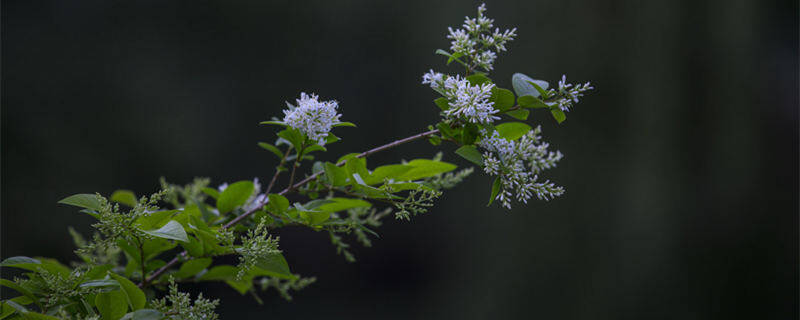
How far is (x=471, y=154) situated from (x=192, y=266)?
0.29 metres

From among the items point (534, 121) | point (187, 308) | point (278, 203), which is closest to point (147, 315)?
point (187, 308)

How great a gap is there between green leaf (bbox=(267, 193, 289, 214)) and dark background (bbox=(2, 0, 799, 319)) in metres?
1.06

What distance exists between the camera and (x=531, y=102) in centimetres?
42

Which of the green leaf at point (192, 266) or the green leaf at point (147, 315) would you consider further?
the green leaf at point (192, 266)

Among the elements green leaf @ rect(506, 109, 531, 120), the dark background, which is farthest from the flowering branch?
the dark background

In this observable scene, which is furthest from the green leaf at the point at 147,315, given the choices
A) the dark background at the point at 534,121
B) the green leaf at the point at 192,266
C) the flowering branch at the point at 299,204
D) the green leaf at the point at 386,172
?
the dark background at the point at 534,121

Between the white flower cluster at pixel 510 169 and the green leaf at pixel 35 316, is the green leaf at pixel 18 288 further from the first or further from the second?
the white flower cluster at pixel 510 169

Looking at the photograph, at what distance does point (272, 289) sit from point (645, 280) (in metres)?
1.30

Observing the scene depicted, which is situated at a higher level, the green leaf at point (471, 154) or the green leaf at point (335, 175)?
the green leaf at point (471, 154)

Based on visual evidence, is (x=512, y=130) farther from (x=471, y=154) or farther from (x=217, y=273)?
(x=217, y=273)

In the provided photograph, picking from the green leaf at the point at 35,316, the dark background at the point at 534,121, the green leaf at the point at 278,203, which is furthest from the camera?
the dark background at the point at 534,121

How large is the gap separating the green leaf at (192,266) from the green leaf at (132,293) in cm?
7

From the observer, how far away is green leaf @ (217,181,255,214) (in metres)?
0.52

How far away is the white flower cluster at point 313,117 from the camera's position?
416mm
